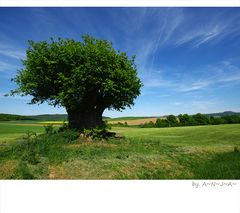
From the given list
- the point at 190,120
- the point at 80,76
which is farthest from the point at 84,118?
the point at 190,120

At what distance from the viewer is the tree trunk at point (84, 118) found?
25.9m

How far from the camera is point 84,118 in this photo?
2605 cm

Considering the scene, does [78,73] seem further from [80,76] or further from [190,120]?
[190,120]

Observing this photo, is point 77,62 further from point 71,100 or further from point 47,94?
point 47,94

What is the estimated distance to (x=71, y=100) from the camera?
22.8 m

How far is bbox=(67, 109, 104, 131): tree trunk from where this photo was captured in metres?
25.9

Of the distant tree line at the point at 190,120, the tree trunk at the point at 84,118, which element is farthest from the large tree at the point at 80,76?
the distant tree line at the point at 190,120

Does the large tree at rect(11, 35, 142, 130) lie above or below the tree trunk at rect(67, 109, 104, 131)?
above

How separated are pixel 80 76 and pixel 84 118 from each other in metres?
6.53

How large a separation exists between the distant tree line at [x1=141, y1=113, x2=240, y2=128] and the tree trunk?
2501 inches

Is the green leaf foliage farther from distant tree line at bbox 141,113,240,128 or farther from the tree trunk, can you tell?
distant tree line at bbox 141,113,240,128

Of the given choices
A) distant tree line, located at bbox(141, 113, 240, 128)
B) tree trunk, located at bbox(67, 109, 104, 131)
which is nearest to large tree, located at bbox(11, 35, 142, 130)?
tree trunk, located at bbox(67, 109, 104, 131)
